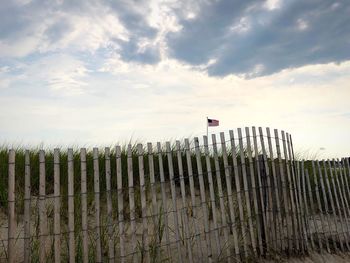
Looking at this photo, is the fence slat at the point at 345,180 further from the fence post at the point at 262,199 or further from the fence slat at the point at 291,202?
the fence post at the point at 262,199

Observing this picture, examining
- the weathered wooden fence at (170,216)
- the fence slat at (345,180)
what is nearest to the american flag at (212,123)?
the weathered wooden fence at (170,216)

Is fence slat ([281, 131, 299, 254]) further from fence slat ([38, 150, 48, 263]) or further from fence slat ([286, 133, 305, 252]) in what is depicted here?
fence slat ([38, 150, 48, 263])

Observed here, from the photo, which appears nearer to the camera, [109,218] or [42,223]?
[42,223]

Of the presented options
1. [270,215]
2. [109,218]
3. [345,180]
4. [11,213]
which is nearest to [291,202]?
[270,215]

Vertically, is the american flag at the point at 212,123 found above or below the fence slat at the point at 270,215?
above

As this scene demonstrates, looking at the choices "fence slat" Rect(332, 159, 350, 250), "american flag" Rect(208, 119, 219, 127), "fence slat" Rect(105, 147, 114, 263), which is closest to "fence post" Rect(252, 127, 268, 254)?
"fence slat" Rect(105, 147, 114, 263)

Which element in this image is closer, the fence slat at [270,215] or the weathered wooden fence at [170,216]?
the weathered wooden fence at [170,216]

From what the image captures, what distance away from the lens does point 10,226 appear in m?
3.87

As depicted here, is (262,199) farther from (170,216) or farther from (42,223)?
(42,223)

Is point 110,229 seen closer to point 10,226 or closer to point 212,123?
point 10,226

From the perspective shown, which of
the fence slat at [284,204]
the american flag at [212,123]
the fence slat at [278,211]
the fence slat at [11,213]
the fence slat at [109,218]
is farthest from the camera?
the american flag at [212,123]

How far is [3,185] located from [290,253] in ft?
13.2

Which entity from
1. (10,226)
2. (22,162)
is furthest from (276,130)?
(22,162)

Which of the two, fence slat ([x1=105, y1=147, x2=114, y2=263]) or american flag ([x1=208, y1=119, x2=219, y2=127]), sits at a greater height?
american flag ([x1=208, y1=119, x2=219, y2=127])
